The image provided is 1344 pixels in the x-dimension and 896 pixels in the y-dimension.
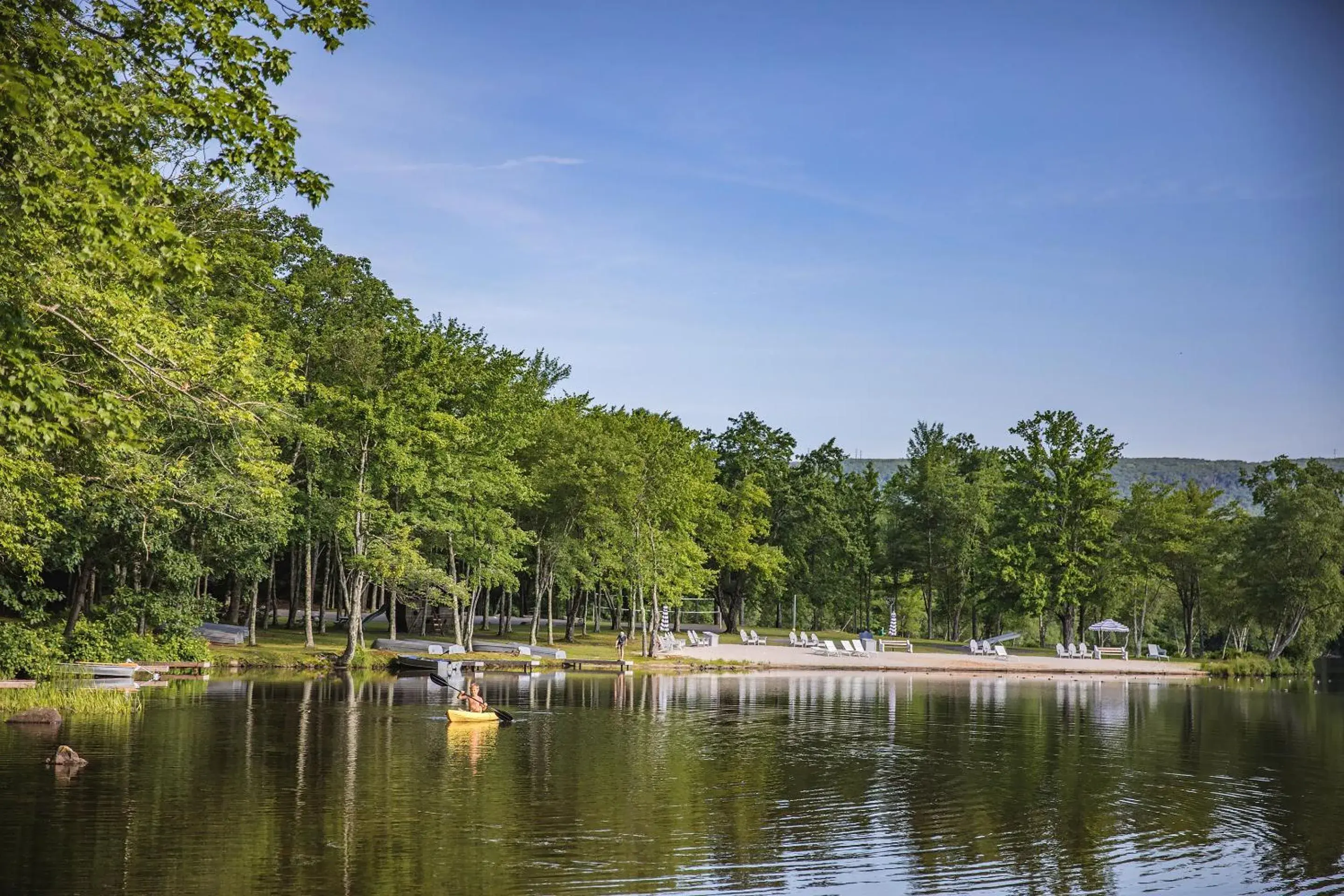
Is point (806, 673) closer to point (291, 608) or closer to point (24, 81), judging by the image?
point (291, 608)

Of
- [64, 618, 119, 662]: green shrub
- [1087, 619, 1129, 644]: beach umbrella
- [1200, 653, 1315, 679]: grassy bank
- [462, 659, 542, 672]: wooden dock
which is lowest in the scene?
[1200, 653, 1315, 679]: grassy bank

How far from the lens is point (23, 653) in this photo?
107ft

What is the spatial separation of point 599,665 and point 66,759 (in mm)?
36436

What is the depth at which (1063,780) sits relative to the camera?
73.9 ft

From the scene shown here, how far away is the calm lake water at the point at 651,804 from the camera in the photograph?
44.8 feet

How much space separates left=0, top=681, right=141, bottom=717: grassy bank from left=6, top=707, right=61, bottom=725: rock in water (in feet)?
3.30

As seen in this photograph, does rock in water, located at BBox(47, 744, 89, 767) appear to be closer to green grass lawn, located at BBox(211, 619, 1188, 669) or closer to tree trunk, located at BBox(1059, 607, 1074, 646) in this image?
green grass lawn, located at BBox(211, 619, 1188, 669)

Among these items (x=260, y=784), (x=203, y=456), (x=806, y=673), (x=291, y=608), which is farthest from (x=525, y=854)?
(x=291, y=608)

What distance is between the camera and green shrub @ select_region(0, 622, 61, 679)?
106 ft

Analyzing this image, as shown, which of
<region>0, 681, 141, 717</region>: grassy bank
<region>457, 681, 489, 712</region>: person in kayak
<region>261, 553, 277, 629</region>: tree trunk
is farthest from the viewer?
<region>261, 553, 277, 629</region>: tree trunk

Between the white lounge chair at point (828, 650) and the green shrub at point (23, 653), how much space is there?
42.1m

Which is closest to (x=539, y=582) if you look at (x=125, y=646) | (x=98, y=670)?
(x=125, y=646)

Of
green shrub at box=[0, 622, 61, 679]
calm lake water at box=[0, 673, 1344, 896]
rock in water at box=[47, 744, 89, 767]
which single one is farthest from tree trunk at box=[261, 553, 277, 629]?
rock in water at box=[47, 744, 89, 767]

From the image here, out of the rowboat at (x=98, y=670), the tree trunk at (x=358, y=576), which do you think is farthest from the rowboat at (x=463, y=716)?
the tree trunk at (x=358, y=576)
